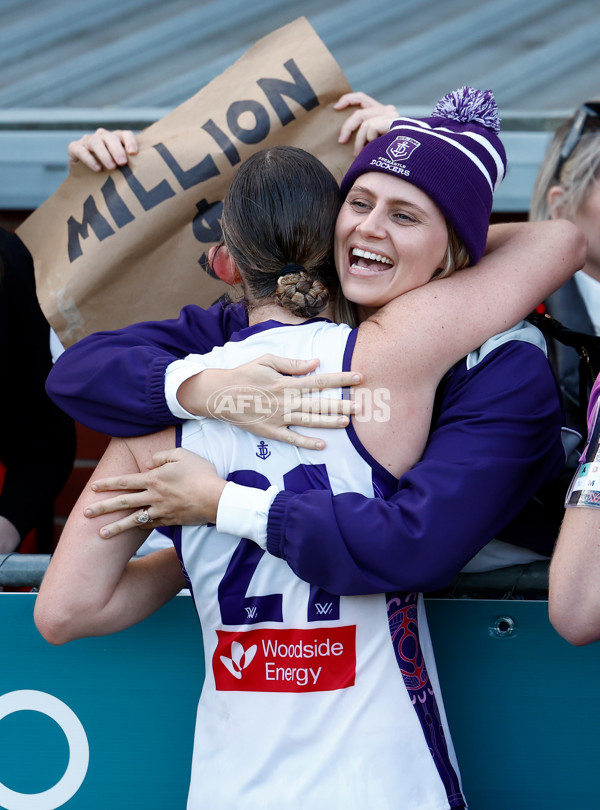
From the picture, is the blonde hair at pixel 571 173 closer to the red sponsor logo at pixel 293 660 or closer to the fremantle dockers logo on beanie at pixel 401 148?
the fremantle dockers logo on beanie at pixel 401 148

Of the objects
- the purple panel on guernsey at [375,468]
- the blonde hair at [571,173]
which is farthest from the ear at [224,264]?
the blonde hair at [571,173]

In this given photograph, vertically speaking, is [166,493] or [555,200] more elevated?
[166,493]

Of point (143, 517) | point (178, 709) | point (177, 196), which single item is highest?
point (177, 196)

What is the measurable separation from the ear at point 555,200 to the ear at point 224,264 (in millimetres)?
1014

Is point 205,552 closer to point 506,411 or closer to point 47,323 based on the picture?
point 506,411

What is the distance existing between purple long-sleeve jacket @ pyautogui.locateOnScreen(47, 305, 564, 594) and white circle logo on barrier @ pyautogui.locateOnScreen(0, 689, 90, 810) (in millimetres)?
548

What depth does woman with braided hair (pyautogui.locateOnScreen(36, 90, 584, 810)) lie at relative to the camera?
1.28 metres

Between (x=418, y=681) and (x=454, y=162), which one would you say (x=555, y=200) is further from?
(x=418, y=681)

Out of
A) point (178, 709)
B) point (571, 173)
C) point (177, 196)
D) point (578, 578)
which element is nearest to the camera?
point (578, 578)

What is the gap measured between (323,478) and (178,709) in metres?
0.57

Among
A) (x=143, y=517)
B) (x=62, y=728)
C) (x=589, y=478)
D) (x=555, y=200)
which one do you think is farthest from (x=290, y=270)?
(x=555, y=200)

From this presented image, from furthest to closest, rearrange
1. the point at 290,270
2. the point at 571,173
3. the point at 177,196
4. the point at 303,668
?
the point at 571,173
the point at 177,196
the point at 290,270
the point at 303,668

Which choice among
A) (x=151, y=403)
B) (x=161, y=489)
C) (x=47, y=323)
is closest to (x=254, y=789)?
(x=161, y=489)

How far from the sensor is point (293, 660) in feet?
4.32
